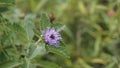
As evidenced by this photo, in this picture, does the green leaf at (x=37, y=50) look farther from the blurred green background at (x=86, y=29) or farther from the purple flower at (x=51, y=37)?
the blurred green background at (x=86, y=29)

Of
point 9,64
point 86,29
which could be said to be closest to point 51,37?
point 9,64

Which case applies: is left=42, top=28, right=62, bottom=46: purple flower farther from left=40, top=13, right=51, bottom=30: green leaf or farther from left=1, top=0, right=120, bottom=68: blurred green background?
left=1, top=0, right=120, bottom=68: blurred green background

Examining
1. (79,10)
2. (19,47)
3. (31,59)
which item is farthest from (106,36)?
(31,59)

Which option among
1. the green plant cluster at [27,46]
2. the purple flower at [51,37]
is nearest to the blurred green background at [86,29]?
the green plant cluster at [27,46]

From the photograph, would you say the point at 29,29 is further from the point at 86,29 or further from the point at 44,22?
the point at 86,29

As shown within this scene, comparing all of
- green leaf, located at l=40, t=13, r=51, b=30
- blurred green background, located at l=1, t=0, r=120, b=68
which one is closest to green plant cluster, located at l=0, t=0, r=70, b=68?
green leaf, located at l=40, t=13, r=51, b=30
